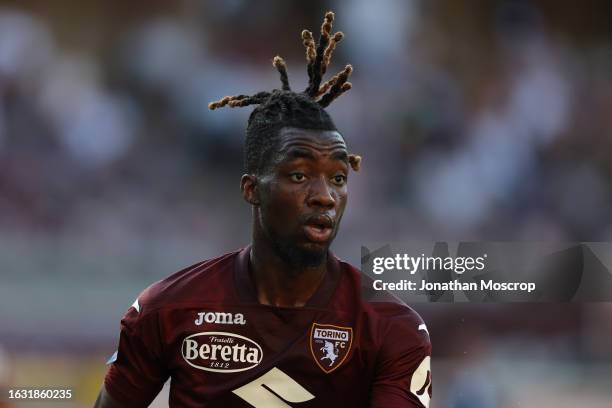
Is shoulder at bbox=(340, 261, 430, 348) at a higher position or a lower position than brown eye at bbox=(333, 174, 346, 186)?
lower

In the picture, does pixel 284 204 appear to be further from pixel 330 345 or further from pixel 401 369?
pixel 401 369

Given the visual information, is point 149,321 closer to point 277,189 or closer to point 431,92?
point 277,189

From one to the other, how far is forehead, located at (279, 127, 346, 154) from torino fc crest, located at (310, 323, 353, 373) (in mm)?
631

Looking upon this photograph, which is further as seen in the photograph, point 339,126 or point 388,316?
point 339,126

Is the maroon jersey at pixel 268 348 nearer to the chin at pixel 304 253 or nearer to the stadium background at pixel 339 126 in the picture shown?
the chin at pixel 304 253

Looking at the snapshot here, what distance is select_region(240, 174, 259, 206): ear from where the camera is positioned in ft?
10.5

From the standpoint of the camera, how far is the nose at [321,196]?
9.69 feet

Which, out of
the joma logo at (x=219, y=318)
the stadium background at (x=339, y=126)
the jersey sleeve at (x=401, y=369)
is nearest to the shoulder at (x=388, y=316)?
the jersey sleeve at (x=401, y=369)

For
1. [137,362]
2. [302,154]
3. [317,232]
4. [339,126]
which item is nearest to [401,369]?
[317,232]

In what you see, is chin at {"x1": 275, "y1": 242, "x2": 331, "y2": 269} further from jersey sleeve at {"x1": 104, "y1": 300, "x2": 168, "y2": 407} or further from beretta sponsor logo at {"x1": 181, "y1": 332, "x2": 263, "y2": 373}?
jersey sleeve at {"x1": 104, "y1": 300, "x2": 168, "y2": 407}

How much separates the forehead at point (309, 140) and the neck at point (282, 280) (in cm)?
38

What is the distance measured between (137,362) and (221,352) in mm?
337

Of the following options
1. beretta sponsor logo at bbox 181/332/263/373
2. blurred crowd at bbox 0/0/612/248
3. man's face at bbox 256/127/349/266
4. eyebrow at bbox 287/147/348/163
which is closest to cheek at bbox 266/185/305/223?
man's face at bbox 256/127/349/266

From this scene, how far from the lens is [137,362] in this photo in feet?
10.6
